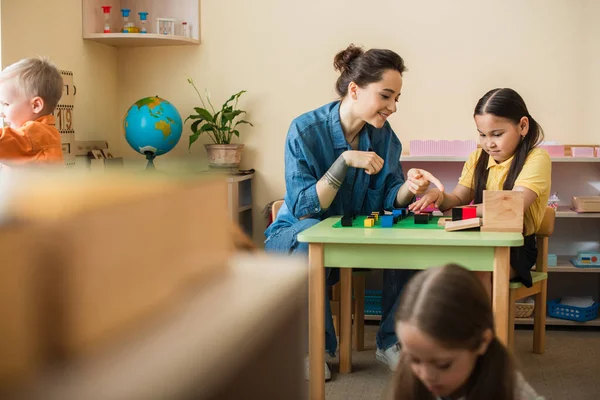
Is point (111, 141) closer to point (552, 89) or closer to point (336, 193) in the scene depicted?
point (336, 193)

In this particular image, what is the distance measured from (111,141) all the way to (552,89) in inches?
88.7

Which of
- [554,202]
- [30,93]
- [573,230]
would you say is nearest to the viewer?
[30,93]

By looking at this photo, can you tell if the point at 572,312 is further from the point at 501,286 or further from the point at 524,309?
the point at 501,286

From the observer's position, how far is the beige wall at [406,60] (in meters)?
3.53

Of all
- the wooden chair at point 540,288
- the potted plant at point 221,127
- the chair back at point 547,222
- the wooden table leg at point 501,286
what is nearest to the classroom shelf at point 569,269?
the wooden chair at point 540,288

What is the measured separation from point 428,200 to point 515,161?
1.19ft

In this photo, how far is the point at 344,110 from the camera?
2502 millimetres

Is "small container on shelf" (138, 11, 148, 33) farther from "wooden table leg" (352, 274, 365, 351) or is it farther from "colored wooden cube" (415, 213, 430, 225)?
"colored wooden cube" (415, 213, 430, 225)

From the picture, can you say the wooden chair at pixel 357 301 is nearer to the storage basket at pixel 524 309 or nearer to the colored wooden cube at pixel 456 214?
the colored wooden cube at pixel 456 214

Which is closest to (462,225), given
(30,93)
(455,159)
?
(30,93)

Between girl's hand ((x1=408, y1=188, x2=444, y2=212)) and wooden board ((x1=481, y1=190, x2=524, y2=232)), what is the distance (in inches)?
14.1

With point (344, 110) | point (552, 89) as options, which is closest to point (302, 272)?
point (344, 110)

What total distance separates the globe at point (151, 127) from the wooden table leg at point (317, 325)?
1.64 meters

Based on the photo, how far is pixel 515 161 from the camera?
2.49m
